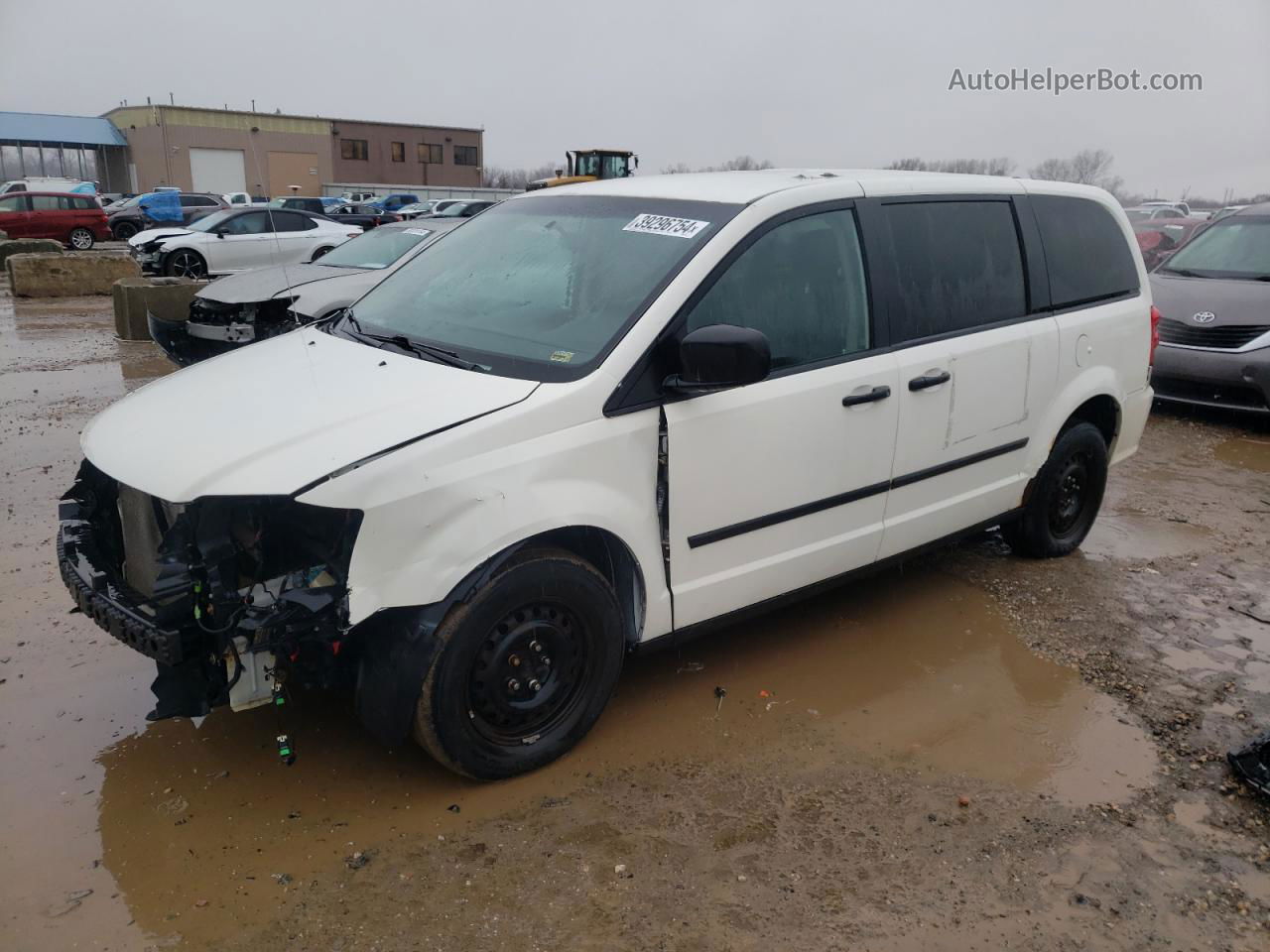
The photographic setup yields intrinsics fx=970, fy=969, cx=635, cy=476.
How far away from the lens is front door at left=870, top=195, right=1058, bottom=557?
395 cm

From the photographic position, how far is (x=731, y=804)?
3.10 m

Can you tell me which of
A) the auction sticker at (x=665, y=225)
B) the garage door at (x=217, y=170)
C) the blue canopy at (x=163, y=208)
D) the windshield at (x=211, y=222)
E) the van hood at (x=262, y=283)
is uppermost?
the garage door at (x=217, y=170)

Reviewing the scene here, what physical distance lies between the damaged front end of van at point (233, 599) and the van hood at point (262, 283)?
5108 millimetres

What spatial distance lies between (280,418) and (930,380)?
8.17 ft

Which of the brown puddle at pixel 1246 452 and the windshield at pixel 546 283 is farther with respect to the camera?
the brown puddle at pixel 1246 452

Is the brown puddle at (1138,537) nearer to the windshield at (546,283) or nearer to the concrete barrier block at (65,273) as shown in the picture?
the windshield at (546,283)

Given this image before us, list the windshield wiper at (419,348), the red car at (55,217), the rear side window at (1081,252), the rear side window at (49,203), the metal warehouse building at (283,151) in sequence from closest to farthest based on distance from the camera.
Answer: the windshield wiper at (419,348) < the rear side window at (1081,252) < the red car at (55,217) < the rear side window at (49,203) < the metal warehouse building at (283,151)

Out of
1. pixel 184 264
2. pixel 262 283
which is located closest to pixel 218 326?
pixel 262 283

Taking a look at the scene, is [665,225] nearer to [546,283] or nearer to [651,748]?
[546,283]

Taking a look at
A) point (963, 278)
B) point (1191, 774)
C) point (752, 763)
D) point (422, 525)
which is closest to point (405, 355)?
point (422, 525)

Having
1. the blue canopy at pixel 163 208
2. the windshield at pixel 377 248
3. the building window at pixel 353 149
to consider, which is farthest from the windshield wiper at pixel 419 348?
the building window at pixel 353 149

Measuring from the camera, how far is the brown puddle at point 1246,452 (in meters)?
7.34

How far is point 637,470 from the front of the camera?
317 centimetres

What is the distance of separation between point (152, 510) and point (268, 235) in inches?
577
